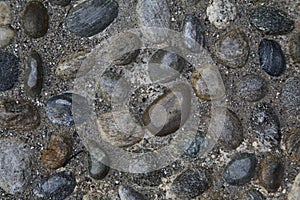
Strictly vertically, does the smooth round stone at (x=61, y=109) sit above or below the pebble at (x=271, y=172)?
above

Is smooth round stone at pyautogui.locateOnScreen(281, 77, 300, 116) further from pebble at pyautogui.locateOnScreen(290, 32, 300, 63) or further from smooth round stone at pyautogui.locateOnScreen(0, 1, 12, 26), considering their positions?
smooth round stone at pyautogui.locateOnScreen(0, 1, 12, 26)

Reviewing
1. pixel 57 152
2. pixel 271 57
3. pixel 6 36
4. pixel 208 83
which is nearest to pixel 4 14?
pixel 6 36

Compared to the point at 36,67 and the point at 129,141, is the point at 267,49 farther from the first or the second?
the point at 36,67

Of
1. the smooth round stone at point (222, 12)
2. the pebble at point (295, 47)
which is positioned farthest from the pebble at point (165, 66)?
the pebble at point (295, 47)

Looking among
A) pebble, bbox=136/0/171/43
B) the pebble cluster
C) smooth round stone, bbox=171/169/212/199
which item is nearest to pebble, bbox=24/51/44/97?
the pebble cluster

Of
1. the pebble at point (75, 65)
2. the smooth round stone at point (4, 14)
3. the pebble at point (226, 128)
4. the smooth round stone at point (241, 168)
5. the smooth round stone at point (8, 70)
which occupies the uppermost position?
the smooth round stone at point (4, 14)

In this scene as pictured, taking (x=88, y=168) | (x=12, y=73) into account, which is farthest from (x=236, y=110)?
(x=12, y=73)

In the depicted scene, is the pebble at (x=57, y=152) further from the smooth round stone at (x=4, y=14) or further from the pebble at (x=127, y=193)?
the smooth round stone at (x=4, y=14)
